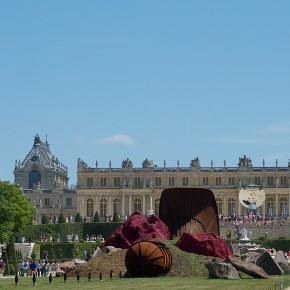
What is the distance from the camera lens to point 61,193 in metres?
128

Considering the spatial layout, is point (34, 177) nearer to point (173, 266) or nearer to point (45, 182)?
point (45, 182)

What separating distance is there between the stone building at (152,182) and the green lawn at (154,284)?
262 feet

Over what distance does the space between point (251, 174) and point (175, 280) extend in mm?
82030

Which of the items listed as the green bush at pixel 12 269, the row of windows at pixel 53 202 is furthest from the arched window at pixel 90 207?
the green bush at pixel 12 269

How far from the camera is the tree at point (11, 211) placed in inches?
2218

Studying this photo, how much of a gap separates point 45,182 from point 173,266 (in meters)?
102

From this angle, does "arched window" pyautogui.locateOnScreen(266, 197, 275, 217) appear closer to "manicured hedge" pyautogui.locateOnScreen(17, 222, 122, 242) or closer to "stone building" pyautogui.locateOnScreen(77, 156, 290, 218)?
"stone building" pyautogui.locateOnScreen(77, 156, 290, 218)

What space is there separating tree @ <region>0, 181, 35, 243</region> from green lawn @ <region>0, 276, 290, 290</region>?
17.7 m

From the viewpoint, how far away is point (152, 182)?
12025 centimetres

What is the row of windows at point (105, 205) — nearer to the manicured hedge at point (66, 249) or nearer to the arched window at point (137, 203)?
the arched window at point (137, 203)

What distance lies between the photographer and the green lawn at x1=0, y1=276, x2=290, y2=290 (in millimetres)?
33781

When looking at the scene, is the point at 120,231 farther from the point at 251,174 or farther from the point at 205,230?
the point at 251,174

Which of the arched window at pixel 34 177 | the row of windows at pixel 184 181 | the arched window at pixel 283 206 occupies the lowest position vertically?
the arched window at pixel 283 206

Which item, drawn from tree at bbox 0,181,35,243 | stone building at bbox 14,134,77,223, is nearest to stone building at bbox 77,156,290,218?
stone building at bbox 14,134,77,223
